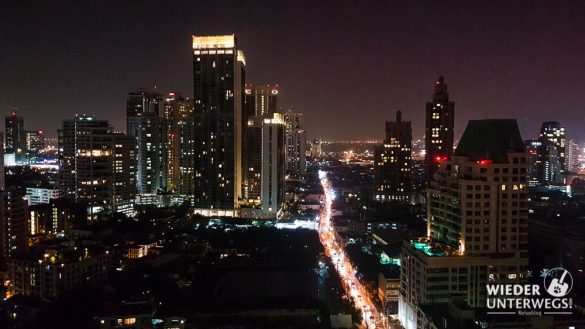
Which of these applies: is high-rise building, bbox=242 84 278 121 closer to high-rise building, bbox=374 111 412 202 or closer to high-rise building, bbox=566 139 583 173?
high-rise building, bbox=374 111 412 202

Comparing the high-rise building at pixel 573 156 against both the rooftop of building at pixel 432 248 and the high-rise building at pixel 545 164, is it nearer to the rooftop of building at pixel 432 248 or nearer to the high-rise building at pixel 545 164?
the high-rise building at pixel 545 164

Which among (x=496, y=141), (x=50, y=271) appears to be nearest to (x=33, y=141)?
(x=50, y=271)

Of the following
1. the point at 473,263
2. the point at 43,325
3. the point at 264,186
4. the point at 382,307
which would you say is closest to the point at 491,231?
the point at 473,263

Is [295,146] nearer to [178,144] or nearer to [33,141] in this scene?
[178,144]

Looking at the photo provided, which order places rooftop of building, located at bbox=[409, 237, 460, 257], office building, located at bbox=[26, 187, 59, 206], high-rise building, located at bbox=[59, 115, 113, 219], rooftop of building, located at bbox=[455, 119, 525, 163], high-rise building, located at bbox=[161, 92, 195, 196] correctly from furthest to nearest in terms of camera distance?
high-rise building, located at bbox=[161, 92, 195, 196] → office building, located at bbox=[26, 187, 59, 206] → high-rise building, located at bbox=[59, 115, 113, 219] → rooftop of building, located at bbox=[455, 119, 525, 163] → rooftop of building, located at bbox=[409, 237, 460, 257]

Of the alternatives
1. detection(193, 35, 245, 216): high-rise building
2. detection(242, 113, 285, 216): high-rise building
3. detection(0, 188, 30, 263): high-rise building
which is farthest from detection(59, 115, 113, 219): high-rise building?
detection(0, 188, 30, 263): high-rise building

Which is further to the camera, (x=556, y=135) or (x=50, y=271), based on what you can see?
(x=556, y=135)
